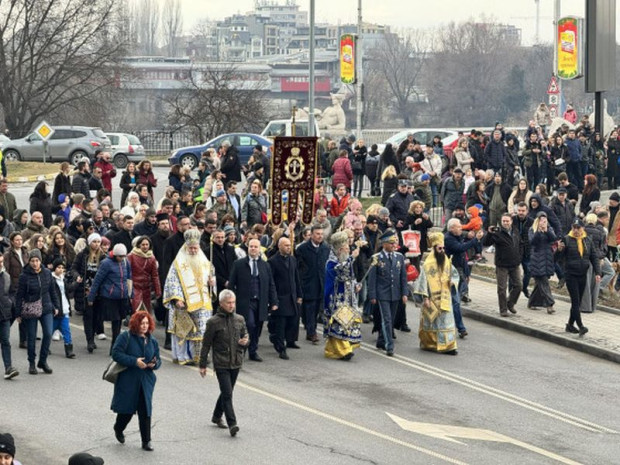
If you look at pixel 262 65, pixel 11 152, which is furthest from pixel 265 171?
pixel 262 65

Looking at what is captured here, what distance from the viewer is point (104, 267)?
64.3 feet

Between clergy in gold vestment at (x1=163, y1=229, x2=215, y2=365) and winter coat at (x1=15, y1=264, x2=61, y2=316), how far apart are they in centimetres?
145

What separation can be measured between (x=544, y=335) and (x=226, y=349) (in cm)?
798

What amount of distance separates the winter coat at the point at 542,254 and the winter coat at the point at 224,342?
850 cm

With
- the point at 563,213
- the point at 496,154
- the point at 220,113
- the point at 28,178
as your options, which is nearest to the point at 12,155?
the point at 28,178

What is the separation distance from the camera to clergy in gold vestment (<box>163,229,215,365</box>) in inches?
752

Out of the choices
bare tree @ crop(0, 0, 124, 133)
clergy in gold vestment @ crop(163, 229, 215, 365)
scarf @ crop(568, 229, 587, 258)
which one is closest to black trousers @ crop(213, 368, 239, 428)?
clergy in gold vestment @ crop(163, 229, 215, 365)

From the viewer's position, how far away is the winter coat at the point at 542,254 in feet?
76.3

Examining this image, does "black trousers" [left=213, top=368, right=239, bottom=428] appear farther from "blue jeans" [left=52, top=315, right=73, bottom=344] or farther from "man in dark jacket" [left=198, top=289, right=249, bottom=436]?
"blue jeans" [left=52, top=315, right=73, bottom=344]

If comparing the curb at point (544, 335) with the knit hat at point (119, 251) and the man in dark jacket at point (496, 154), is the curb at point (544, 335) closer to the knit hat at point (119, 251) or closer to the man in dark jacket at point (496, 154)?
the knit hat at point (119, 251)

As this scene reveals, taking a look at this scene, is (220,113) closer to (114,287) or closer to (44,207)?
(44,207)

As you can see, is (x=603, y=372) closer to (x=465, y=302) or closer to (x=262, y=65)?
(x=465, y=302)

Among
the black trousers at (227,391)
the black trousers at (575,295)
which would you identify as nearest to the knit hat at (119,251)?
the black trousers at (227,391)

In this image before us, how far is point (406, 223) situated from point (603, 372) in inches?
177
